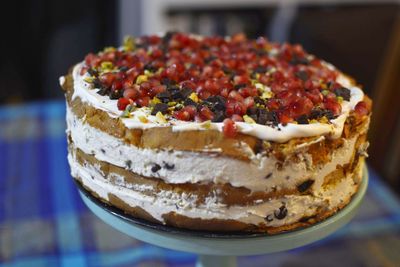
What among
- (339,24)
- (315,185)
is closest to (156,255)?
(315,185)

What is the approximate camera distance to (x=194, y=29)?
10.2 ft

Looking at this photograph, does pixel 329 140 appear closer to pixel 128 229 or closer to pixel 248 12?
pixel 128 229

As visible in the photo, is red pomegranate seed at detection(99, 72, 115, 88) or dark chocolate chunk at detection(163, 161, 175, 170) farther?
red pomegranate seed at detection(99, 72, 115, 88)

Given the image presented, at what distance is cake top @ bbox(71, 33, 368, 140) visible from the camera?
0.93m

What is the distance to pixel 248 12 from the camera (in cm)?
327

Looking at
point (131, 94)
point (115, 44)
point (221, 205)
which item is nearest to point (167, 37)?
point (131, 94)

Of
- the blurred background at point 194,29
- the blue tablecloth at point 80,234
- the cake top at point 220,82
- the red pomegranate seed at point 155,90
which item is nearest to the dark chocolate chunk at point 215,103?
the cake top at point 220,82

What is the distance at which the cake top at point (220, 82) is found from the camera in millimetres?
933

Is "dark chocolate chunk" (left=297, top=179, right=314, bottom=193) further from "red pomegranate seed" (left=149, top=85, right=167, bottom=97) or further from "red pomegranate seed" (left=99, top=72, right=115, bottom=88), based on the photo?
"red pomegranate seed" (left=99, top=72, right=115, bottom=88)

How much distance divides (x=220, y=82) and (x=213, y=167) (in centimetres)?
27

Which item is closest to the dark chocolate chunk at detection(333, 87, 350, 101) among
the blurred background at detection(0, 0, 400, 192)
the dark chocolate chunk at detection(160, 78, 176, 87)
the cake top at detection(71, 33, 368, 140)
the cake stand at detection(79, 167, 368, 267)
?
the cake top at detection(71, 33, 368, 140)

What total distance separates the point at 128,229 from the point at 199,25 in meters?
2.34

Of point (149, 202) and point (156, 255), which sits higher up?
point (149, 202)

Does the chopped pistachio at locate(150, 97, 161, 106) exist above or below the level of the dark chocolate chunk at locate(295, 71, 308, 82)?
below
